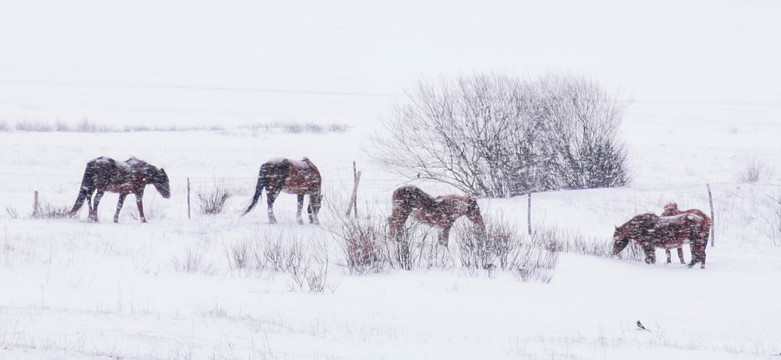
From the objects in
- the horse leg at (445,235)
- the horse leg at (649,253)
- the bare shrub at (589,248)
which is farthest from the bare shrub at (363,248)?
the horse leg at (649,253)

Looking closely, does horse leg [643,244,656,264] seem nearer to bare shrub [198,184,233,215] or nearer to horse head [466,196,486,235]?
horse head [466,196,486,235]

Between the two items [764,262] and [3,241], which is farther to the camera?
[764,262]

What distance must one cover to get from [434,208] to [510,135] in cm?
1412

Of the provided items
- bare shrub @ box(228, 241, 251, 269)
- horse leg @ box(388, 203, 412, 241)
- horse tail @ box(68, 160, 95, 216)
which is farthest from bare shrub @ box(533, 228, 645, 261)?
horse tail @ box(68, 160, 95, 216)

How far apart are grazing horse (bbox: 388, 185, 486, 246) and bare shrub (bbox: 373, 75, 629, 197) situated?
12.6 metres

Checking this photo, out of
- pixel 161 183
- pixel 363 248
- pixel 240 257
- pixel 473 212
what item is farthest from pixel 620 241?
pixel 161 183

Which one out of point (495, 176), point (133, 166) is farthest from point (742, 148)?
point (133, 166)

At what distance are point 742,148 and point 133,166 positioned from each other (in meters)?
38.2

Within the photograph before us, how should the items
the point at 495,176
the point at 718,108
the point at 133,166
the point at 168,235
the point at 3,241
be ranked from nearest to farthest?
the point at 3,241
the point at 168,235
the point at 133,166
the point at 495,176
the point at 718,108

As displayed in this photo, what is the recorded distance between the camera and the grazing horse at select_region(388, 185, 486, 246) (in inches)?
540

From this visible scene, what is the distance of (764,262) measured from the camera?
1523 centimetres

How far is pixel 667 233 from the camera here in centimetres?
1347

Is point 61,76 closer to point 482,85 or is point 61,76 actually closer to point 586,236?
point 482,85

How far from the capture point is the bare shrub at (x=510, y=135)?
1079 inches
